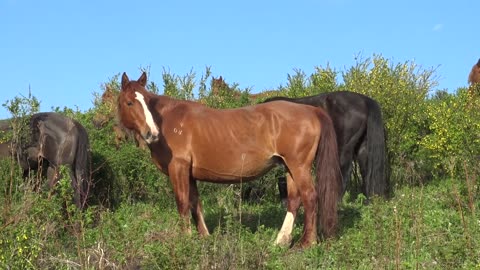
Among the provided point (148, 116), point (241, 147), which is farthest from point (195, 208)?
point (148, 116)

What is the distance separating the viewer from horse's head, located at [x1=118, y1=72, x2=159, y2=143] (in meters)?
7.68

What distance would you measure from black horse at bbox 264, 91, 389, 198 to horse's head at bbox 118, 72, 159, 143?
14.2 ft

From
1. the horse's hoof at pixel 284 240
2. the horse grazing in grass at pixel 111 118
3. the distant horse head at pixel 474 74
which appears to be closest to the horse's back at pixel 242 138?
the horse's hoof at pixel 284 240

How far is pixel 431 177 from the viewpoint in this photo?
1455 cm

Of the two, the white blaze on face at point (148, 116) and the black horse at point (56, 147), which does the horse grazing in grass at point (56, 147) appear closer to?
Answer: the black horse at point (56, 147)

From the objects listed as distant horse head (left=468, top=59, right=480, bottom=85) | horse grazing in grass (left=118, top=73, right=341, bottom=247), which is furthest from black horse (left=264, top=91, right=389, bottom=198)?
distant horse head (left=468, top=59, right=480, bottom=85)

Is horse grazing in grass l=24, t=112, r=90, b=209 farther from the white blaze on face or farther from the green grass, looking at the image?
the white blaze on face

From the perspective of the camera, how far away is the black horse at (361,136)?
1080 centimetres

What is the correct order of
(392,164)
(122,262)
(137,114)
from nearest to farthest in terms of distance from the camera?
(122,262)
(137,114)
(392,164)

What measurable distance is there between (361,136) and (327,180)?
3695 mm

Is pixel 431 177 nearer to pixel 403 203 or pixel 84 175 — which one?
pixel 403 203

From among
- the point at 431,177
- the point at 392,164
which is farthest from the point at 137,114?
the point at 431,177

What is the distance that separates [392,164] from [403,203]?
19.2 ft

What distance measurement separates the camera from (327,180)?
25.4ft
